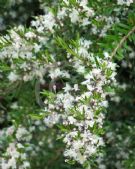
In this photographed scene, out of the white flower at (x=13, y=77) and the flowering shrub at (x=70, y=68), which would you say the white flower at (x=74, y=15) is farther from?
the white flower at (x=13, y=77)

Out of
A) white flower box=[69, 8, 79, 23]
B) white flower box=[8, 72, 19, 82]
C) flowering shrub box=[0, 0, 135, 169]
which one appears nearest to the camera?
flowering shrub box=[0, 0, 135, 169]

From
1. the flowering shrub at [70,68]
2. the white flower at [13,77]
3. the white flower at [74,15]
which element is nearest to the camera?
the flowering shrub at [70,68]

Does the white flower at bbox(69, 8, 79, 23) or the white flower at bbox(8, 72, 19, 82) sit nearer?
the white flower at bbox(69, 8, 79, 23)

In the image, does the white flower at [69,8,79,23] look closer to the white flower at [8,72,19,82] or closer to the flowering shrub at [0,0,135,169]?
the flowering shrub at [0,0,135,169]

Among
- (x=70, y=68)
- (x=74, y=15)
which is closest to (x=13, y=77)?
(x=70, y=68)

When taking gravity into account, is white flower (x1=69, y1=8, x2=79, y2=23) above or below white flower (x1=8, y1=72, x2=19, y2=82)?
above

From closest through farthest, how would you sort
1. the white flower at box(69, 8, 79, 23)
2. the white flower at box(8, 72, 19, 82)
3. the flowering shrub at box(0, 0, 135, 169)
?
1. the flowering shrub at box(0, 0, 135, 169)
2. the white flower at box(69, 8, 79, 23)
3. the white flower at box(8, 72, 19, 82)

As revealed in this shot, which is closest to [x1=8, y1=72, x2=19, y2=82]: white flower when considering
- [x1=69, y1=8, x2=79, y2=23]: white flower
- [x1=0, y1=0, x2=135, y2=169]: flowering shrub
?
[x1=0, y1=0, x2=135, y2=169]: flowering shrub

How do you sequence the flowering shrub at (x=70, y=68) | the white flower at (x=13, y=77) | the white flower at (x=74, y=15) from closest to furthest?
the flowering shrub at (x=70, y=68), the white flower at (x=74, y=15), the white flower at (x=13, y=77)

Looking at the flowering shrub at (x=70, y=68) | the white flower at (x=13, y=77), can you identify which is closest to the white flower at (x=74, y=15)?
the flowering shrub at (x=70, y=68)
